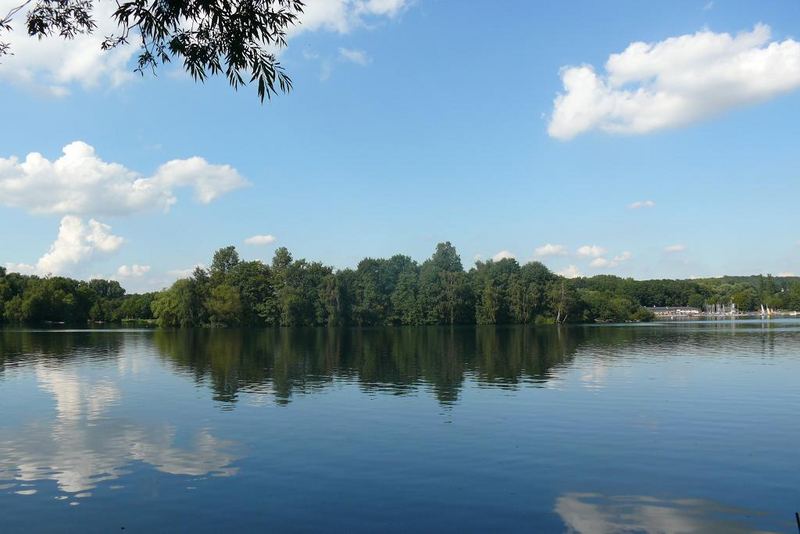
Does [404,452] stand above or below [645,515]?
above

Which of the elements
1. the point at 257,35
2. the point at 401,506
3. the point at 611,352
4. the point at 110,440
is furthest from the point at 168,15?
the point at 611,352

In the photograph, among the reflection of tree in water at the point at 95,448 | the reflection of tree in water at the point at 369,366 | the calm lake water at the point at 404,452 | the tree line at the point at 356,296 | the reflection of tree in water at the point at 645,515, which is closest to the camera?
the reflection of tree in water at the point at 645,515

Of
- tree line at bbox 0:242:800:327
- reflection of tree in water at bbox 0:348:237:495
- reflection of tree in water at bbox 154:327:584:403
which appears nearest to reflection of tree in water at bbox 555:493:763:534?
reflection of tree in water at bbox 0:348:237:495

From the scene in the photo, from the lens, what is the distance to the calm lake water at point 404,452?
14.1 meters

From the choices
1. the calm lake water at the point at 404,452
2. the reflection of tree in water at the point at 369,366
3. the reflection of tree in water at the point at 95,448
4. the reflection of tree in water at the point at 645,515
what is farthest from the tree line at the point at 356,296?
the reflection of tree in water at the point at 645,515

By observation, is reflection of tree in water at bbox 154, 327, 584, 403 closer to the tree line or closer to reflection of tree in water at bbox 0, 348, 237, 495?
reflection of tree in water at bbox 0, 348, 237, 495

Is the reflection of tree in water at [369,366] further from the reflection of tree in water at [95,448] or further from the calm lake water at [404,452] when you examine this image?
the reflection of tree in water at [95,448]

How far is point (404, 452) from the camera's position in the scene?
19.8 m

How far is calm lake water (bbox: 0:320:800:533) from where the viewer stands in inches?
555

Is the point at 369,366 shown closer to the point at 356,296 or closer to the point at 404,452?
the point at 404,452

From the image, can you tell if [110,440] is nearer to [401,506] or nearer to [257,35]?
[401,506]

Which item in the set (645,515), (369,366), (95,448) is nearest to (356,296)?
(369,366)


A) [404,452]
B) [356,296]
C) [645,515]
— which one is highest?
[356,296]

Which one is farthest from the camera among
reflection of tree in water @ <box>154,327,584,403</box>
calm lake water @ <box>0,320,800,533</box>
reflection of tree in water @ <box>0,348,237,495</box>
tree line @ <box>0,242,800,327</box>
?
tree line @ <box>0,242,800,327</box>
